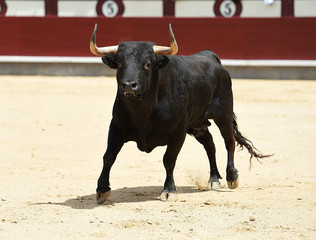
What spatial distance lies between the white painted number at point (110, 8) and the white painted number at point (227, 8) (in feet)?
7.19

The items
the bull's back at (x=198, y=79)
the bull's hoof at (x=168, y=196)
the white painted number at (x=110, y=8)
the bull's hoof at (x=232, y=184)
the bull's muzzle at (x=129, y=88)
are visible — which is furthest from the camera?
the white painted number at (x=110, y=8)

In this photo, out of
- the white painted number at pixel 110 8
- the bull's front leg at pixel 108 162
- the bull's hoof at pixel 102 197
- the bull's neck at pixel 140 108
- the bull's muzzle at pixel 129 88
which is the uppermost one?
the white painted number at pixel 110 8

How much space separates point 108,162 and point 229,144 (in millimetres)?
1314

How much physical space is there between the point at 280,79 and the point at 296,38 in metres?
0.93

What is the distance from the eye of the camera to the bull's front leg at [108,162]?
487 centimetres

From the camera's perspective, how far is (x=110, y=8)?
Answer: 16.2 meters

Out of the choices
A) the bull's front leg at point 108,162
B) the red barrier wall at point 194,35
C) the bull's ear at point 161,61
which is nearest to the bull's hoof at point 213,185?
the bull's front leg at point 108,162

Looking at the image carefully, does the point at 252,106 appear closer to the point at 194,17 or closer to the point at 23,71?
the point at 194,17

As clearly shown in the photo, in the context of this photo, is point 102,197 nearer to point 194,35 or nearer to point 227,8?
point 194,35

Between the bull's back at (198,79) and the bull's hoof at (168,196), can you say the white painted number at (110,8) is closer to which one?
the bull's back at (198,79)

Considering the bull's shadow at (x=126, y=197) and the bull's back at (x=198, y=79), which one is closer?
the bull's shadow at (x=126, y=197)

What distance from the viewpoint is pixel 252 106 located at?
1064 centimetres

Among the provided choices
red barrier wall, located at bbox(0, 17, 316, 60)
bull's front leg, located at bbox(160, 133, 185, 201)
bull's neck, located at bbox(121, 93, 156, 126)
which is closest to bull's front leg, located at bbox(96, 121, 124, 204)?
bull's neck, located at bbox(121, 93, 156, 126)

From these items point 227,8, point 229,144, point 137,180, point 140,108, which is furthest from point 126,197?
point 227,8
